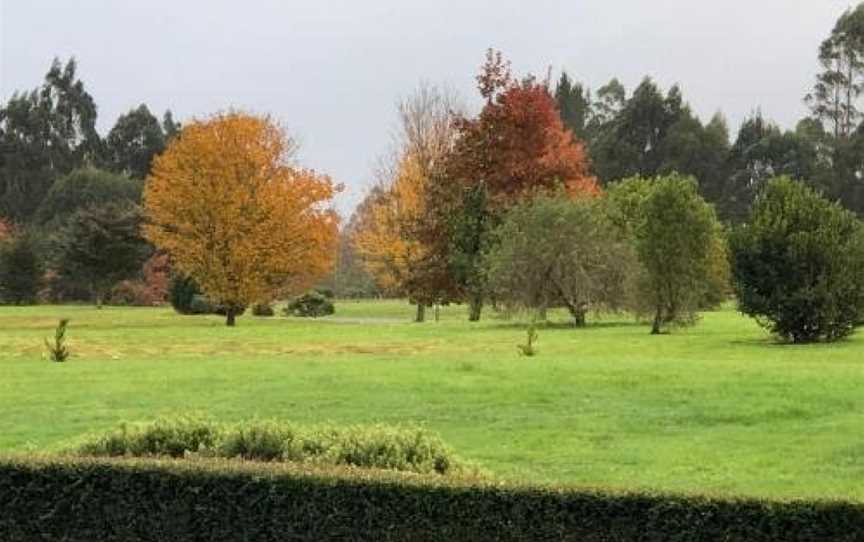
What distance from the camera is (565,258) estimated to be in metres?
34.3

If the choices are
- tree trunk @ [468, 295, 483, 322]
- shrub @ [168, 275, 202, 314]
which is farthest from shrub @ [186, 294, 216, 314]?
tree trunk @ [468, 295, 483, 322]

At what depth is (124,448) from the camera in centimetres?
725

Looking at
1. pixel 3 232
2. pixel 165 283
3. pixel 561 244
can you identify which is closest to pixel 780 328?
pixel 561 244

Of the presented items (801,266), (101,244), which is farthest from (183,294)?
(801,266)

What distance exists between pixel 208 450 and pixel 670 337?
22.5 meters

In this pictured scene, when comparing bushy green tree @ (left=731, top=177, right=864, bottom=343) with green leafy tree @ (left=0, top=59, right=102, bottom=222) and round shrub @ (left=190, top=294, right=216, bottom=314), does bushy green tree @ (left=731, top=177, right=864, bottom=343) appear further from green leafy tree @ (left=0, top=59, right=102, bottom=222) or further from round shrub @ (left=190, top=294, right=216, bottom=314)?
green leafy tree @ (left=0, top=59, right=102, bottom=222)

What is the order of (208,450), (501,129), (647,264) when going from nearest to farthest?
→ 1. (208,450)
2. (647,264)
3. (501,129)

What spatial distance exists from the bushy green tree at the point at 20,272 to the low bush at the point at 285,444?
203 feet

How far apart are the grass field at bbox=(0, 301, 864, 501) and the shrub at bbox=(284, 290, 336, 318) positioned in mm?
29117

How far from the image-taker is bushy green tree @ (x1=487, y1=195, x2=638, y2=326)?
34.2 meters

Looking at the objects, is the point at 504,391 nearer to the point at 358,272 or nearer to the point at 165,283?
the point at 165,283

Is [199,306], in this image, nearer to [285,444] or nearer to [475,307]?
[475,307]

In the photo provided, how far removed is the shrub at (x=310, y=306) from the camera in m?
54.1

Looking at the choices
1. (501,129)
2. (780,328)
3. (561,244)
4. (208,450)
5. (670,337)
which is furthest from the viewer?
(501,129)
